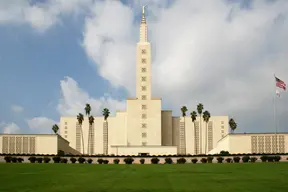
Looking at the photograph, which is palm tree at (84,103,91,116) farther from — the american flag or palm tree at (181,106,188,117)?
the american flag

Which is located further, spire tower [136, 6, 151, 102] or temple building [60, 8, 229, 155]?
spire tower [136, 6, 151, 102]

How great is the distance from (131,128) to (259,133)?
1223 inches

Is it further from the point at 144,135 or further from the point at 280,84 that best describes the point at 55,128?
the point at 280,84

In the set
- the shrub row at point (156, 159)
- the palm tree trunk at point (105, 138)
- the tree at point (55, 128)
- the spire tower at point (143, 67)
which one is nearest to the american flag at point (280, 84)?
the shrub row at point (156, 159)

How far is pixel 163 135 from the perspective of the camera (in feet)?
386

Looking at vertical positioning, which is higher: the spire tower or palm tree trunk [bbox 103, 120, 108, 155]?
the spire tower

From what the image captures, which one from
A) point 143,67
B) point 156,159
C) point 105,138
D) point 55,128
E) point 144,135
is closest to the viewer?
point 156,159

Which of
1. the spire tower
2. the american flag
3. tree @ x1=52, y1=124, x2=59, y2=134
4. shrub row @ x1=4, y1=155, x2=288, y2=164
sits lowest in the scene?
shrub row @ x1=4, y1=155, x2=288, y2=164

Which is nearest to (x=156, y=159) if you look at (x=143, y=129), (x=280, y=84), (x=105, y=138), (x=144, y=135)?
(x=280, y=84)

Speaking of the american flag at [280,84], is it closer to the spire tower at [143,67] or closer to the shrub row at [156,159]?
the shrub row at [156,159]

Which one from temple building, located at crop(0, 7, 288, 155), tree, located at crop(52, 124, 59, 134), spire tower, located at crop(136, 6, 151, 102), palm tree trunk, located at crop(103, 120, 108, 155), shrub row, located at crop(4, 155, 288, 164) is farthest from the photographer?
tree, located at crop(52, 124, 59, 134)

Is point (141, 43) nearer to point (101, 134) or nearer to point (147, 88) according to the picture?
point (147, 88)

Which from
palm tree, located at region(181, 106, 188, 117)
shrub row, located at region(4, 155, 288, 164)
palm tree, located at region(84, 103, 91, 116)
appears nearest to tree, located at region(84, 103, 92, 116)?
palm tree, located at region(84, 103, 91, 116)

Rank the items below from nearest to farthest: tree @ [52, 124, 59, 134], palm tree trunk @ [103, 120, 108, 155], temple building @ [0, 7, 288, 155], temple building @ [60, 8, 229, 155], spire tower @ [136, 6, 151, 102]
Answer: temple building @ [0, 7, 288, 155]
temple building @ [60, 8, 229, 155]
spire tower @ [136, 6, 151, 102]
palm tree trunk @ [103, 120, 108, 155]
tree @ [52, 124, 59, 134]
